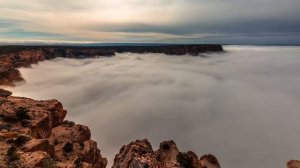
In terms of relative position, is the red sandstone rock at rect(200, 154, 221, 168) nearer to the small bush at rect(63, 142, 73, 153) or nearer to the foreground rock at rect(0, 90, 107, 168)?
the foreground rock at rect(0, 90, 107, 168)

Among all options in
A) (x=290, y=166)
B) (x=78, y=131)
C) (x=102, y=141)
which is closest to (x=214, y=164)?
(x=290, y=166)

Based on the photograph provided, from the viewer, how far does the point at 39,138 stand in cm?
→ 4347

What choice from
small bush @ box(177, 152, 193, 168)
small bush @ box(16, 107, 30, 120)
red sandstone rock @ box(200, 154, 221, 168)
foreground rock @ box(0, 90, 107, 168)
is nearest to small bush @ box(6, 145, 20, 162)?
foreground rock @ box(0, 90, 107, 168)

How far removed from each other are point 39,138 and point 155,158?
20803mm

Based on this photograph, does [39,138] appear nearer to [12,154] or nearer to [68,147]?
[68,147]

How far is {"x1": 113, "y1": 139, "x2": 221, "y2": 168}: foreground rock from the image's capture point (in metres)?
27.6

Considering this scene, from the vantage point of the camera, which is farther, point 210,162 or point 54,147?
point 210,162

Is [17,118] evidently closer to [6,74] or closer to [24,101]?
[24,101]

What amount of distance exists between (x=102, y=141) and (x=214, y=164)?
133 m

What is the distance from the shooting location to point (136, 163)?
26828mm

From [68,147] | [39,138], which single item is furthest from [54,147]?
[39,138]

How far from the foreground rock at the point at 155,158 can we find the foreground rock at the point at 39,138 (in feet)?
17.9

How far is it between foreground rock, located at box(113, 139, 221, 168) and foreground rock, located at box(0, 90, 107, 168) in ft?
17.9

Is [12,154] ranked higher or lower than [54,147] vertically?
higher
